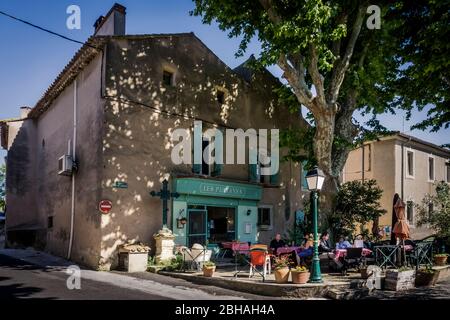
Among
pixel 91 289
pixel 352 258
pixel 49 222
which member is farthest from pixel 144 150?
pixel 352 258

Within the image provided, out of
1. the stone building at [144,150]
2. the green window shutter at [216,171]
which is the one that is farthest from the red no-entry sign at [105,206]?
the green window shutter at [216,171]

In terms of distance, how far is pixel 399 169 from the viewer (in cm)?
2478

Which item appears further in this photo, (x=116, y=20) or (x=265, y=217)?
(x=265, y=217)

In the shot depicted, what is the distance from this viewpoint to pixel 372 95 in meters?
15.3

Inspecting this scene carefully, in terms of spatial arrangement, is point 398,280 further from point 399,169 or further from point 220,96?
point 399,169

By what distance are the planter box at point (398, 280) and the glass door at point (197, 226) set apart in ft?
23.5

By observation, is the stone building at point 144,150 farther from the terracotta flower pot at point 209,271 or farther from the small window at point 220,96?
the terracotta flower pot at point 209,271

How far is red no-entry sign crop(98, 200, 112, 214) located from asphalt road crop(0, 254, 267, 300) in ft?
6.85

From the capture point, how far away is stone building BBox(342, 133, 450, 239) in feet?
80.8

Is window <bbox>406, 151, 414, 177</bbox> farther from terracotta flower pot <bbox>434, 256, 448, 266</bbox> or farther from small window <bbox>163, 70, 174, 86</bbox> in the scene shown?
small window <bbox>163, 70, 174, 86</bbox>

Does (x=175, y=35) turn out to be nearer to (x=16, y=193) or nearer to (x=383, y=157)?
(x=16, y=193)

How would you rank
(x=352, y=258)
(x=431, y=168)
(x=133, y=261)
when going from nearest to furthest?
(x=352, y=258)
(x=133, y=261)
(x=431, y=168)

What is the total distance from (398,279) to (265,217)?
8.54m

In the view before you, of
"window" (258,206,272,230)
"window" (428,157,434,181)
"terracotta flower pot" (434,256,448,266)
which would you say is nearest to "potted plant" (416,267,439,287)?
"terracotta flower pot" (434,256,448,266)
